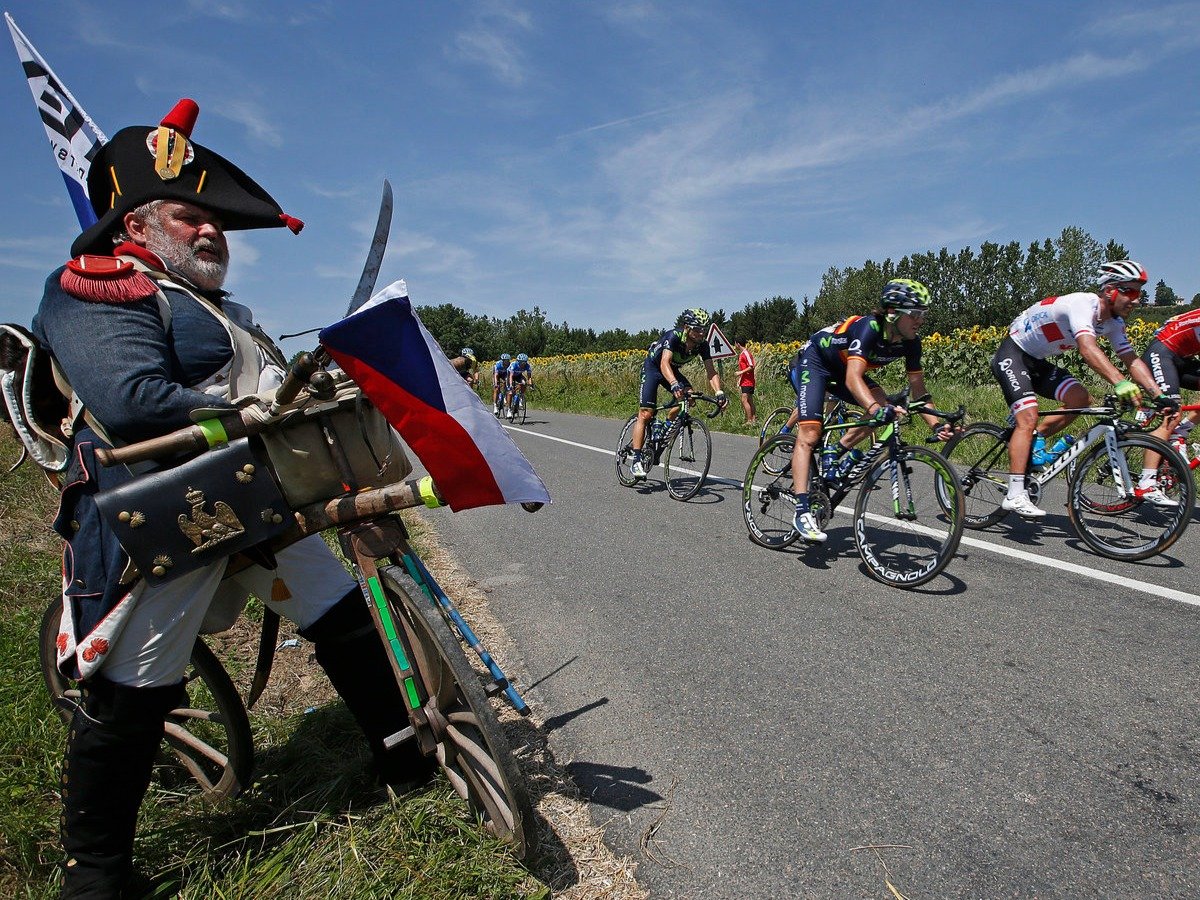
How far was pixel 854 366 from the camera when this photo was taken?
17.7ft

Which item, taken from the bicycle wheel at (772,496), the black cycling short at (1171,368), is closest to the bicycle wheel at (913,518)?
the bicycle wheel at (772,496)

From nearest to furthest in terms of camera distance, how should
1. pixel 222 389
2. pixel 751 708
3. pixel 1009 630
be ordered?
pixel 222 389 < pixel 751 708 < pixel 1009 630

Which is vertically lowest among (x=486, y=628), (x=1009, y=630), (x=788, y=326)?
(x=486, y=628)

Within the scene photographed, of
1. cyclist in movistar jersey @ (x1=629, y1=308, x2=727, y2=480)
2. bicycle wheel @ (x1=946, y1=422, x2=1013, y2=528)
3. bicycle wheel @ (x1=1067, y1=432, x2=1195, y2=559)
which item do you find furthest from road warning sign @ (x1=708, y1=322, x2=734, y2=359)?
bicycle wheel @ (x1=1067, y1=432, x2=1195, y2=559)

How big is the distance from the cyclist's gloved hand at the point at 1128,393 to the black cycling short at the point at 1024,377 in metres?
0.67

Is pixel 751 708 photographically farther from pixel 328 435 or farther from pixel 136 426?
pixel 136 426

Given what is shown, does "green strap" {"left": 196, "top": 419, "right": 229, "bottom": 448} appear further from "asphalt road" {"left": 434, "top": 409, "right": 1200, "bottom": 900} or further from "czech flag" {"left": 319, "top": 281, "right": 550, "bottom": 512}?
"asphalt road" {"left": 434, "top": 409, "right": 1200, "bottom": 900}

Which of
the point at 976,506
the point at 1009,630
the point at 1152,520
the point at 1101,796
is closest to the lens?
the point at 1101,796

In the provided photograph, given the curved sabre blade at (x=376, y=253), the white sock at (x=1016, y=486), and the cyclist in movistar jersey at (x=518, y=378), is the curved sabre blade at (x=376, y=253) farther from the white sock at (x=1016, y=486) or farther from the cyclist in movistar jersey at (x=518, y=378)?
the cyclist in movistar jersey at (x=518, y=378)

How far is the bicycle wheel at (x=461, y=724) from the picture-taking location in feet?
6.30

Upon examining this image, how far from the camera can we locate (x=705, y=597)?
4680 mm

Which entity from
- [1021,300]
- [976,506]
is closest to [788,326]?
[1021,300]

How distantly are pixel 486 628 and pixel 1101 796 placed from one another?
304cm

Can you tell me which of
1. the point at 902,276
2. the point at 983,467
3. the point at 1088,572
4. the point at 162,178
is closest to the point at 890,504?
the point at 1088,572
